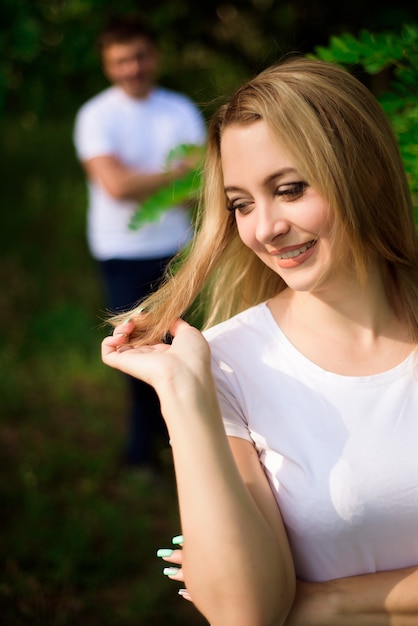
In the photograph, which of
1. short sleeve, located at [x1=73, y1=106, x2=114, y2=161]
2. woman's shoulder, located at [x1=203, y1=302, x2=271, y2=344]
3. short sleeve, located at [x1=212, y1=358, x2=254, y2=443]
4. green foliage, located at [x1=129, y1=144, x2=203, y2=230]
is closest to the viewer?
short sleeve, located at [x1=212, y1=358, x2=254, y2=443]

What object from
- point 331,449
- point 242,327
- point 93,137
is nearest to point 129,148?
point 93,137

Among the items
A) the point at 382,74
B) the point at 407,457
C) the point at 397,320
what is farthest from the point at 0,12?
the point at 407,457

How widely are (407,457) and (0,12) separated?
8.84ft

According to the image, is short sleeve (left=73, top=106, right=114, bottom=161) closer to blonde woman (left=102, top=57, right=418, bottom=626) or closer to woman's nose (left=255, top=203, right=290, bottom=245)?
blonde woman (left=102, top=57, right=418, bottom=626)

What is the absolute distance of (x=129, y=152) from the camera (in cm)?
402

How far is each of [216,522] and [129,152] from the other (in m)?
2.90

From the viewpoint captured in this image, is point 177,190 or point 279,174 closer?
point 279,174

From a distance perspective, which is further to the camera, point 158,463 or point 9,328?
point 9,328

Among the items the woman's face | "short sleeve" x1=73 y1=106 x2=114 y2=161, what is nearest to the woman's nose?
the woman's face

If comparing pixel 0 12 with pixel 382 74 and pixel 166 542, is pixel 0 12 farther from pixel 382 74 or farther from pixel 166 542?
pixel 166 542

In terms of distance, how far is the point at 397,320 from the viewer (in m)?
1.77

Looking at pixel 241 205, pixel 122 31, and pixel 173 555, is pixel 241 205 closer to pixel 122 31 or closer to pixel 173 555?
pixel 173 555

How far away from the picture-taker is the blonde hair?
4.96 feet

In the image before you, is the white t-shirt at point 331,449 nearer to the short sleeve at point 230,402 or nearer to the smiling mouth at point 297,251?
the short sleeve at point 230,402
